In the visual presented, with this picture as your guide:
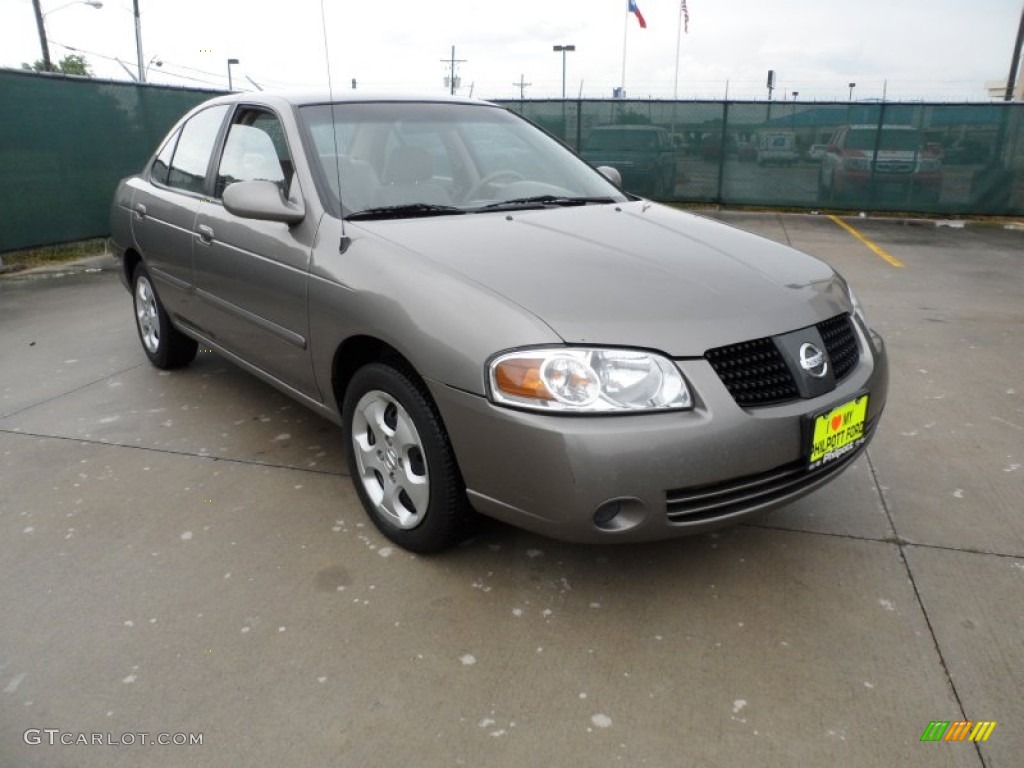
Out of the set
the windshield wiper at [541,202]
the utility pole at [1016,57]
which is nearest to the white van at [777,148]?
the windshield wiper at [541,202]

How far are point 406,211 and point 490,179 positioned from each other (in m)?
0.57

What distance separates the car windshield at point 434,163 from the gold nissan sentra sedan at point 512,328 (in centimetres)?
1

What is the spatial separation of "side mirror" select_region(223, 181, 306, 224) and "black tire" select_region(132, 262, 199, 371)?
1.82 metres

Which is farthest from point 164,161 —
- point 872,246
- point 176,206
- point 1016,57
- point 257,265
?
point 1016,57

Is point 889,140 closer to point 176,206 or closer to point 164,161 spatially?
point 164,161

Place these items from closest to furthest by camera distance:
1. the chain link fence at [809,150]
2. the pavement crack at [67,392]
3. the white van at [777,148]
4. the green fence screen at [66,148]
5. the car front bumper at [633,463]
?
the car front bumper at [633,463] → the pavement crack at [67,392] → the green fence screen at [66,148] → the chain link fence at [809,150] → the white van at [777,148]

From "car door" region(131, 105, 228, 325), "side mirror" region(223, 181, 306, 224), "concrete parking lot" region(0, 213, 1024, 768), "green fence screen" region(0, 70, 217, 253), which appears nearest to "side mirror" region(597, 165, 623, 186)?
"side mirror" region(223, 181, 306, 224)

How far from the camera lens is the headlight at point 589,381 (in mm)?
2230

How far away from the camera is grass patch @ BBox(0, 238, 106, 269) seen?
29.3 ft

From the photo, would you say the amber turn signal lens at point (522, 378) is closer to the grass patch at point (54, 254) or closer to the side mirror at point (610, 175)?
the side mirror at point (610, 175)

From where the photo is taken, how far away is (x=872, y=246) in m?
10.0

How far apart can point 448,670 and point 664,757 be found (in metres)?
0.64

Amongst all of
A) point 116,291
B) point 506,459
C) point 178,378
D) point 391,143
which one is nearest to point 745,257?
point 506,459

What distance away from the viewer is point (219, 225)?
3689 mm
